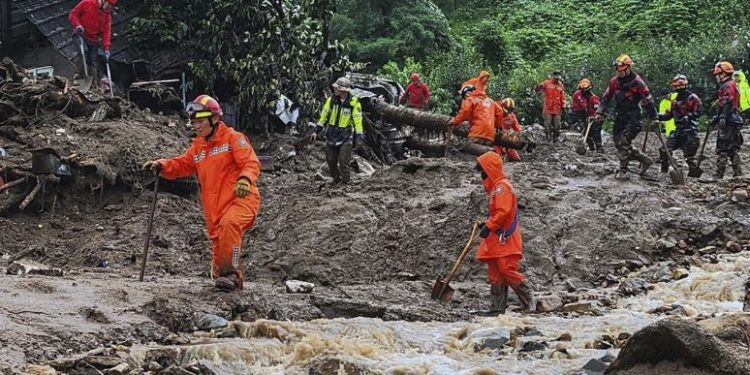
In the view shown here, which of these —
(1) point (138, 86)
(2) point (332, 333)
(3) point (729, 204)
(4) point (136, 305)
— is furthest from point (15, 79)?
(3) point (729, 204)

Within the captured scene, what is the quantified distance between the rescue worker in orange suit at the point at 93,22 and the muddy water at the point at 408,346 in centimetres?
959

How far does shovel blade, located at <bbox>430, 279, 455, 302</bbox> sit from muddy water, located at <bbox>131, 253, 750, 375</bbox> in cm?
89

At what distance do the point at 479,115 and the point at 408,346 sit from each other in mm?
7520

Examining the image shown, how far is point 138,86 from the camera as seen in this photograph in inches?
683

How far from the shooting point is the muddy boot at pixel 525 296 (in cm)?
995

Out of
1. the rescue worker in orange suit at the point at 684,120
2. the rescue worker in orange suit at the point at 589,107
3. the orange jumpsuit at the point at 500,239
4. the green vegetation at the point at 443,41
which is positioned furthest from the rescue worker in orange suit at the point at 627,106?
the green vegetation at the point at 443,41

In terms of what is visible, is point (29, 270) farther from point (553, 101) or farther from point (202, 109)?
point (553, 101)

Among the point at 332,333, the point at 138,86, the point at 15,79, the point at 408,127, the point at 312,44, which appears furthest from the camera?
the point at 408,127

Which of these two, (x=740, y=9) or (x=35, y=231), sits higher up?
(x=740, y=9)

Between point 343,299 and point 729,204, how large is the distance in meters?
6.54

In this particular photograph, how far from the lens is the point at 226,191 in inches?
356

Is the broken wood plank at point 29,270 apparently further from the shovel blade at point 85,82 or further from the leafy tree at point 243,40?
the leafy tree at point 243,40

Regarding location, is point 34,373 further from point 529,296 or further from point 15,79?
point 15,79

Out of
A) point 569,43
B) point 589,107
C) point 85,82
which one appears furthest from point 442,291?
point 569,43
